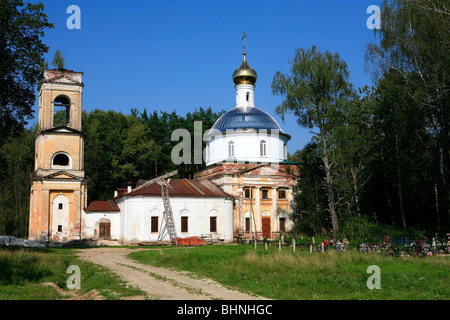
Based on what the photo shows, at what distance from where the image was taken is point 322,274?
15648mm

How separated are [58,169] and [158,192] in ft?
27.9

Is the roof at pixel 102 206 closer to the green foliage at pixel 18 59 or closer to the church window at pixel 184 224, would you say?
the church window at pixel 184 224

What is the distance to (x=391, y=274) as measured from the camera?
48.2 feet

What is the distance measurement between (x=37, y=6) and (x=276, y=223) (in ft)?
86.5

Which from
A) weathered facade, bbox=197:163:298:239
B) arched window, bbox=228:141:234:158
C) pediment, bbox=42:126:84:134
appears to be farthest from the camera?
arched window, bbox=228:141:234:158

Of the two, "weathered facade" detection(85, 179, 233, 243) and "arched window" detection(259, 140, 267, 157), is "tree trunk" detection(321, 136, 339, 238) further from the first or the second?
"arched window" detection(259, 140, 267, 157)

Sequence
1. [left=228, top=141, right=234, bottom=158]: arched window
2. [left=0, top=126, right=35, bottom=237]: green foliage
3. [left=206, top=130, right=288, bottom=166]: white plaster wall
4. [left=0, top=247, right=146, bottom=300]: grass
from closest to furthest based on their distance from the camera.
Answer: [left=0, top=247, right=146, bottom=300]: grass, [left=206, top=130, right=288, bottom=166]: white plaster wall, [left=228, top=141, right=234, bottom=158]: arched window, [left=0, top=126, right=35, bottom=237]: green foliage

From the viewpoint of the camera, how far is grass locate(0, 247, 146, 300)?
12011 millimetres

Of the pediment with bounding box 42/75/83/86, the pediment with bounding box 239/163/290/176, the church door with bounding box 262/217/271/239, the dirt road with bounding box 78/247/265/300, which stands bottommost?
the dirt road with bounding box 78/247/265/300

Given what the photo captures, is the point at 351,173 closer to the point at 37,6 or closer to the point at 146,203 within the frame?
the point at 146,203

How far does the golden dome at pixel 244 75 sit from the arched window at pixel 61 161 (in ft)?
61.4

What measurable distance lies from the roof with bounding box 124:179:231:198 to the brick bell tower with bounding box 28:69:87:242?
4.92 meters

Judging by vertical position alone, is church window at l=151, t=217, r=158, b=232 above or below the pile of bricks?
above
